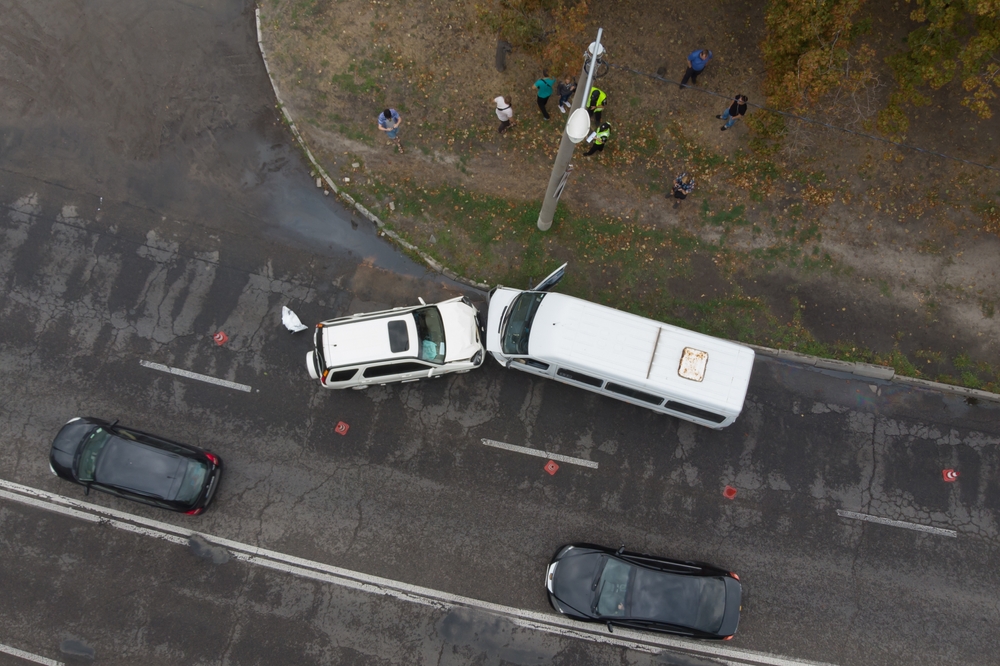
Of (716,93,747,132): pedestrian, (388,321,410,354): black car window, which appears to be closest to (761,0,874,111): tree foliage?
(716,93,747,132): pedestrian

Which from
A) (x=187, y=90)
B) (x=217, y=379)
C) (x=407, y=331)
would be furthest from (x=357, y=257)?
(x=187, y=90)

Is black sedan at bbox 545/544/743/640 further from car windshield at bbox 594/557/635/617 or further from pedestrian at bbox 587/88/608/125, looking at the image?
pedestrian at bbox 587/88/608/125

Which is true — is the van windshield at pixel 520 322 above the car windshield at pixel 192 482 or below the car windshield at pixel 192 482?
above

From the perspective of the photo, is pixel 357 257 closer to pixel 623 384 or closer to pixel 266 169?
pixel 266 169

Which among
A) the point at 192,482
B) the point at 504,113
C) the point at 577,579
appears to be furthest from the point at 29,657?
the point at 504,113

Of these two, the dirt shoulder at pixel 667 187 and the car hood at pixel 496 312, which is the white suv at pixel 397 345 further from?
the dirt shoulder at pixel 667 187

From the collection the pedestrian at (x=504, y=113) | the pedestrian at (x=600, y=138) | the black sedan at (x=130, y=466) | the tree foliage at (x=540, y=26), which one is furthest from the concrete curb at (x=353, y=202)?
the black sedan at (x=130, y=466)
